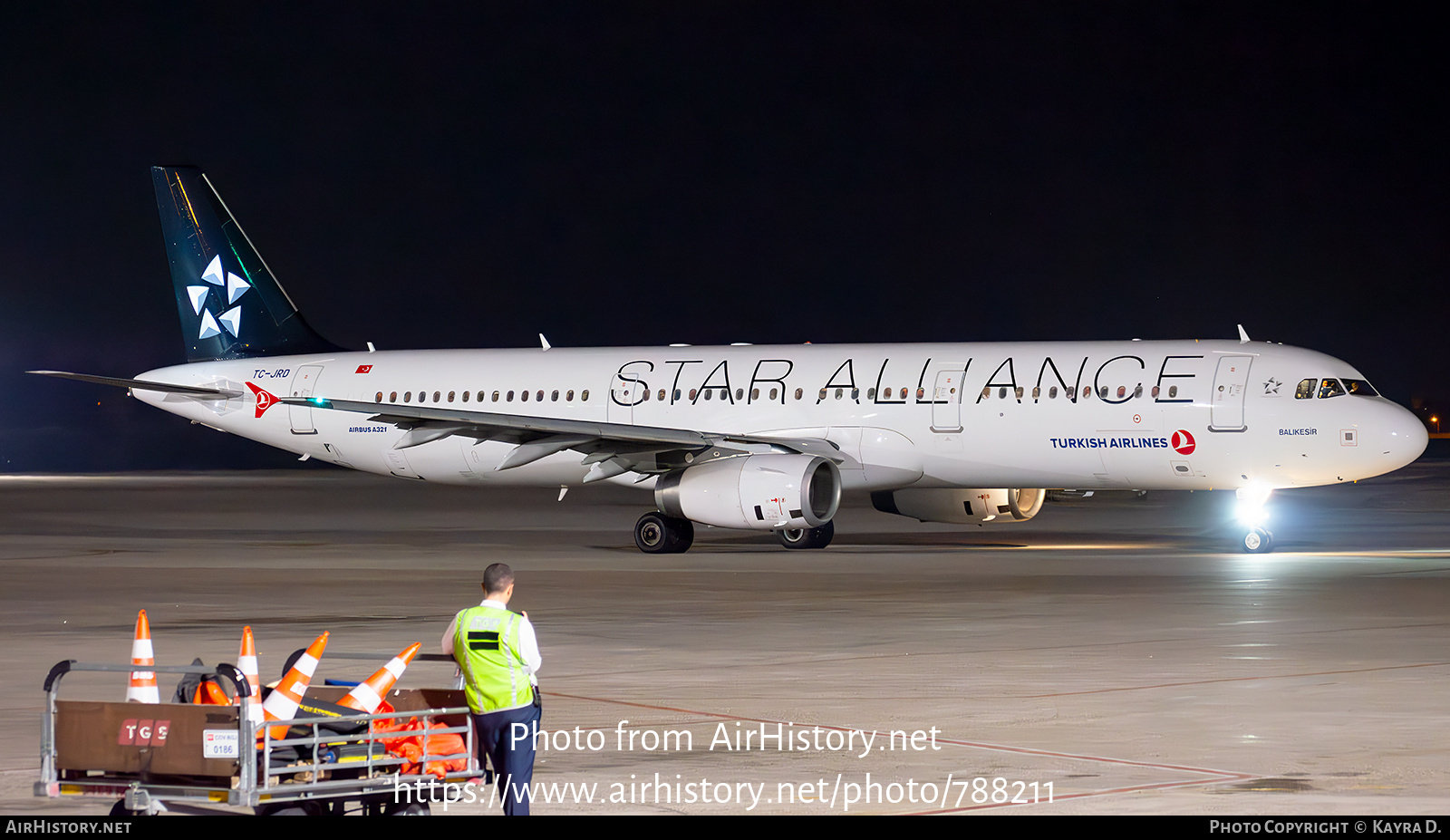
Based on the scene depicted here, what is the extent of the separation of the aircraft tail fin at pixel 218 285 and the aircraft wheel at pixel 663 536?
30.4 ft

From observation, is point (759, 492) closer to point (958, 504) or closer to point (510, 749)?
point (958, 504)

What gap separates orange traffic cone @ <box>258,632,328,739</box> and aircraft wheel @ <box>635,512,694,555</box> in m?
21.2

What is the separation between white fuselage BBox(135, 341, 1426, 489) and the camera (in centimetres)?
2703

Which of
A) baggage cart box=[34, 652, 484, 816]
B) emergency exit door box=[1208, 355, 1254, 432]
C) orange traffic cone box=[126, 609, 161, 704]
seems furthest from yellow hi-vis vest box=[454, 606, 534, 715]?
emergency exit door box=[1208, 355, 1254, 432]

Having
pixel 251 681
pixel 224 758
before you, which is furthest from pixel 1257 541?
pixel 224 758

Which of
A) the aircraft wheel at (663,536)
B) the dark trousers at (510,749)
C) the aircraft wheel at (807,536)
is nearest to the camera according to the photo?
the dark trousers at (510,749)

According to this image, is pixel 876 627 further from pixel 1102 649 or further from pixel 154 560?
pixel 154 560

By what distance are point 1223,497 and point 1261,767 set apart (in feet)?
165

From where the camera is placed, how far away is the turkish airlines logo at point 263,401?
3453cm

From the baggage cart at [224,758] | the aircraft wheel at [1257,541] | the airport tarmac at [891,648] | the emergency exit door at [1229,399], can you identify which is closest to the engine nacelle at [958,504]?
the airport tarmac at [891,648]

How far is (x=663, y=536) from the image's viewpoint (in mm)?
29719

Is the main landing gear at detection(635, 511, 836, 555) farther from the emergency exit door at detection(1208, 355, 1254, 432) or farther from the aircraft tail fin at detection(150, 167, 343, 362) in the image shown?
the aircraft tail fin at detection(150, 167, 343, 362)

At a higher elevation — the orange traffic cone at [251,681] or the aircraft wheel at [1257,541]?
the aircraft wheel at [1257,541]

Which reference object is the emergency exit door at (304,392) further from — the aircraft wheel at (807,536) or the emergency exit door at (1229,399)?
the emergency exit door at (1229,399)
